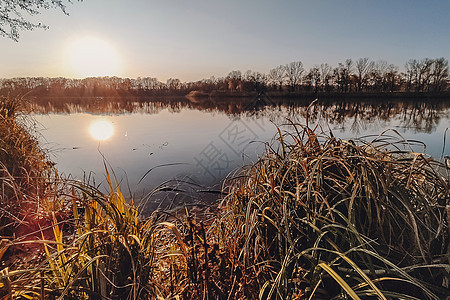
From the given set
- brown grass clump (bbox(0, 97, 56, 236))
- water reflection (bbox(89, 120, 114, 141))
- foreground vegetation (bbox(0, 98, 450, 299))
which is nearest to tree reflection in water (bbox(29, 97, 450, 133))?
brown grass clump (bbox(0, 97, 56, 236))

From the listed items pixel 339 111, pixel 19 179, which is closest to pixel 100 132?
pixel 19 179

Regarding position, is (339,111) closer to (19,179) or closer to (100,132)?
(100,132)

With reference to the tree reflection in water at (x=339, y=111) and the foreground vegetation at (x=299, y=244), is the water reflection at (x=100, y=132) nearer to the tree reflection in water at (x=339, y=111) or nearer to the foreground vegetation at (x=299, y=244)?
the tree reflection in water at (x=339, y=111)

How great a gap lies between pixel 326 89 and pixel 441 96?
85.6ft

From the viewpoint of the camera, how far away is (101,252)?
1350 millimetres

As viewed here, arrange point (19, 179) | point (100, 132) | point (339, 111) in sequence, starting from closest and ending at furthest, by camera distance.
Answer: point (19, 179) → point (100, 132) → point (339, 111)

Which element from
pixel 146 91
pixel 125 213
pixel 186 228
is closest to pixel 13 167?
pixel 125 213

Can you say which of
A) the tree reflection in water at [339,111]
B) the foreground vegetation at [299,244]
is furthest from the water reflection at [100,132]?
Result: the foreground vegetation at [299,244]

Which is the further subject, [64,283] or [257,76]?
[257,76]

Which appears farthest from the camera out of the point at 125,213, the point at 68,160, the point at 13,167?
the point at 68,160

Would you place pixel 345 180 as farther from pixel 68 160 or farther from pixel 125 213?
pixel 68 160

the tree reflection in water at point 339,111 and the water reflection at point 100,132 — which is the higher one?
the tree reflection in water at point 339,111

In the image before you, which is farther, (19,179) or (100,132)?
(100,132)

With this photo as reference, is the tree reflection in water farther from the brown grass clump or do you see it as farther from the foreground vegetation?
the foreground vegetation
